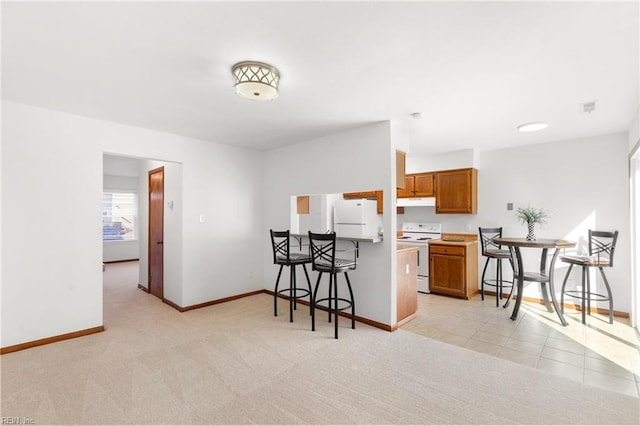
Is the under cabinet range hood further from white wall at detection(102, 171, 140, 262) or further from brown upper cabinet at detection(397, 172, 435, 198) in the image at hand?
white wall at detection(102, 171, 140, 262)

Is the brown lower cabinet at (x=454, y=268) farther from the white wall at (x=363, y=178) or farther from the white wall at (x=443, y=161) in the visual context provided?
the white wall at (x=363, y=178)

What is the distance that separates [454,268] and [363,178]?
2.36m

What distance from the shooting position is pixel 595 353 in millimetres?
2795

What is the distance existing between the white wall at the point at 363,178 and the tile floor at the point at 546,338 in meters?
0.55

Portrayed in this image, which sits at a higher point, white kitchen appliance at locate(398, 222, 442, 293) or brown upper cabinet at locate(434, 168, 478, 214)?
brown upper cabinet at locate(434, 168, 478, 214)

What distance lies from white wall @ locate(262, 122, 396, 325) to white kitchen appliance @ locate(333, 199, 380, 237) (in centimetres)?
43

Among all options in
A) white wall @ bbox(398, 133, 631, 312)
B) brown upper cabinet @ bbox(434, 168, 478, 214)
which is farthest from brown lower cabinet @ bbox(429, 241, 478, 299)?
brown upper cabinet @ bbox(434, 168, 478, 214)

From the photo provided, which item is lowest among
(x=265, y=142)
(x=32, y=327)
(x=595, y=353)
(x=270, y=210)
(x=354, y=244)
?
(x=595, y=353)

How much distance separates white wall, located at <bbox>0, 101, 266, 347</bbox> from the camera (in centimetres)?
283

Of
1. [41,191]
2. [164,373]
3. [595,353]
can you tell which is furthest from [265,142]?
[595,353]

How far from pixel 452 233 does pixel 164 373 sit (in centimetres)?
479

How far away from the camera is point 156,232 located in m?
4.83

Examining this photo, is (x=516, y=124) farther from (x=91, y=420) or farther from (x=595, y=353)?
(x=91, y=420)

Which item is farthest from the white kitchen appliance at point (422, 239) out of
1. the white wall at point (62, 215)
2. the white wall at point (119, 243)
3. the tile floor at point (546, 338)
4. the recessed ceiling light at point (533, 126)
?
the white wall at point (119, 243)
